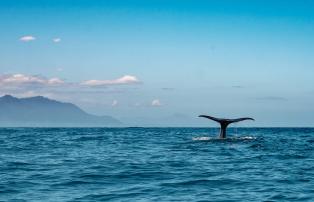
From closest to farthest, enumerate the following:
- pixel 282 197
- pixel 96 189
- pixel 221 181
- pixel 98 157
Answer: pixel 282 197, pixel 96 189, pixel 221 181, pixel 98 157

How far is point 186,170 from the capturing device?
25.0 metres

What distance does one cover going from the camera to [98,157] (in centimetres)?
3244

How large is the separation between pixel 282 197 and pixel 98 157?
1654 centimetres

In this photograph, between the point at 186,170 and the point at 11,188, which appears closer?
the point at 11,188

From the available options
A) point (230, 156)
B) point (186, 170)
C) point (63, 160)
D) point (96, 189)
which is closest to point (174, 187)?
point (96, 189)

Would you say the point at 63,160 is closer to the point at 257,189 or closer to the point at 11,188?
the point at 11,188

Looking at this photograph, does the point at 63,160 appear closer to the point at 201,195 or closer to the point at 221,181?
the point at 221,181

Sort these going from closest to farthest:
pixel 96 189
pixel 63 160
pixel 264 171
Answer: pixel 96 189 < pixel 264 171 < pixel 63 160

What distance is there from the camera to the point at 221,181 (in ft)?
70.4

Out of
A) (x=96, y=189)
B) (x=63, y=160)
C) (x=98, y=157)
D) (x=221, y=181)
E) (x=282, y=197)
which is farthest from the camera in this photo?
(x=98, y=157)

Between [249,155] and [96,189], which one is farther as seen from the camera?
[249,155]

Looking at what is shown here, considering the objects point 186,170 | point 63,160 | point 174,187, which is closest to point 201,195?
point 174,187

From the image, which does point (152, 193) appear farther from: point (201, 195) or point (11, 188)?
point (11, 188)

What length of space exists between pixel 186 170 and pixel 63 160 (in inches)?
340
